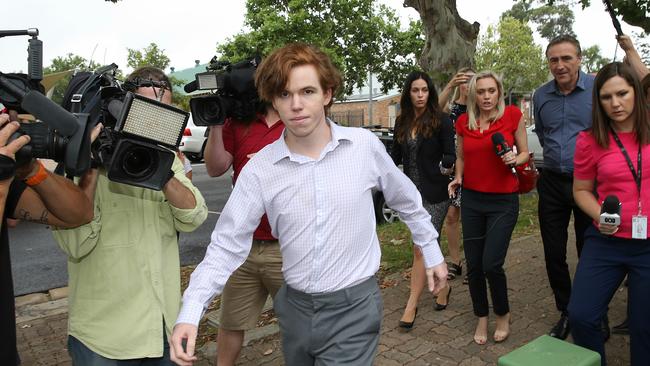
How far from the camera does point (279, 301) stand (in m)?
2.47

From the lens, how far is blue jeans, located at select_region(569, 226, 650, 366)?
3.07 m

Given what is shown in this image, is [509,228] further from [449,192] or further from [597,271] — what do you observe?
[597,271]

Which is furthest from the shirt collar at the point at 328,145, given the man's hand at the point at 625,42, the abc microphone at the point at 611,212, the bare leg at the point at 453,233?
the bare leg at the point at 453,233

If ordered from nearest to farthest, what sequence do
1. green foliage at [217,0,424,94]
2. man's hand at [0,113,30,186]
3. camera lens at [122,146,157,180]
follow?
man's hand at [0,113,30,186] → camera lens at [122,146,157,180] → green foliage at [217,0,424,94]

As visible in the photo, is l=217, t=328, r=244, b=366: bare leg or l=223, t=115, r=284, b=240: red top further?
l=217, t=328, r=244, b=366: bare leg

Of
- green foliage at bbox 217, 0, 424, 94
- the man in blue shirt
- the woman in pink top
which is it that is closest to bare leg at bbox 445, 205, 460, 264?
the man in blue shirt

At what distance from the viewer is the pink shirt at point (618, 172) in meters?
3.05

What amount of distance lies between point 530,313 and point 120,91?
392 centimetres

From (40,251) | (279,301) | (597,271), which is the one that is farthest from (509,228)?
(40,251)

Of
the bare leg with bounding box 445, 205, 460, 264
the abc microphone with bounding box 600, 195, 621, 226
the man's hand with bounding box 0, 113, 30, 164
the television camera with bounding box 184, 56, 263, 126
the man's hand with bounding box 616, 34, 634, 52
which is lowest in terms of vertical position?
the bare leg with bounding box 445, 205, 460, 264

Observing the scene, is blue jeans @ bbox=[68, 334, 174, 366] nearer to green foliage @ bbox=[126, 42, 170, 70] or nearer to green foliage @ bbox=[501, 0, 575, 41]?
green foliage @ bbox=[126, 42, 170, 70]

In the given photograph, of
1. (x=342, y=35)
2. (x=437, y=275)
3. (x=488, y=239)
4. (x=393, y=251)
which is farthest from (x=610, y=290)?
(x=342, y=35)

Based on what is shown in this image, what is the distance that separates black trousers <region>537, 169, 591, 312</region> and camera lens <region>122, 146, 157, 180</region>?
317cm

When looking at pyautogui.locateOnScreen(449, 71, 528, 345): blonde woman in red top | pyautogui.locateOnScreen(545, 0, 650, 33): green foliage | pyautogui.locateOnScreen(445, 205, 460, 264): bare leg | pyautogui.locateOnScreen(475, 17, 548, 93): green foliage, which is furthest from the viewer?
pyautogui.locateOnScreen(475, 17, 548, 93): green foliage
